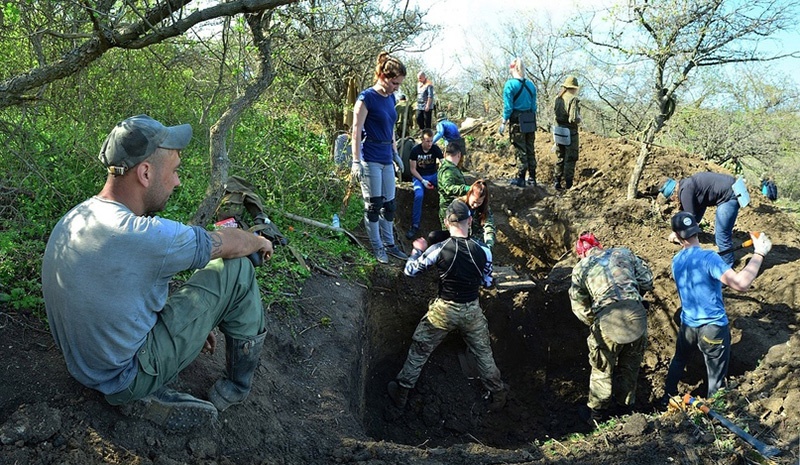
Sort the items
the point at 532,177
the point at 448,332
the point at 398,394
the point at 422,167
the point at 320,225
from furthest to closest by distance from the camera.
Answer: the point at 532,177
the point at 422,167
the point at 320,225
the point at 398,394
the point at 448,332

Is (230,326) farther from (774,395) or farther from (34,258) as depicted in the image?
(774,395)

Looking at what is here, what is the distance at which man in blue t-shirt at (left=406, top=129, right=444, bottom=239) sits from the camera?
323 inches

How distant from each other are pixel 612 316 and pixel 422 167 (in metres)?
3.93

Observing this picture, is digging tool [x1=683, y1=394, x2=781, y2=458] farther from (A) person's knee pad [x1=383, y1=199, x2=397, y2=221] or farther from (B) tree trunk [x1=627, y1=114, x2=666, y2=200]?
(B) tree trunk [x1=627, y1=114, x2=666, y2=200]

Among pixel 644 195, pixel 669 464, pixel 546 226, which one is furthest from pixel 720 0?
pixel 669 464

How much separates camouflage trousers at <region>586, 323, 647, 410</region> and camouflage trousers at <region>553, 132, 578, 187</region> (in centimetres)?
475

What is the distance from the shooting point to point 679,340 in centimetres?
528

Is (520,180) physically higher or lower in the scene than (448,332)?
higher

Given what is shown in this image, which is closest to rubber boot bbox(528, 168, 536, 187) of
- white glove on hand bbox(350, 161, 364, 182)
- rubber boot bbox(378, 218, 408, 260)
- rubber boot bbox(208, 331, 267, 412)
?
rubber boot bbox(378, 218, 408, 260)

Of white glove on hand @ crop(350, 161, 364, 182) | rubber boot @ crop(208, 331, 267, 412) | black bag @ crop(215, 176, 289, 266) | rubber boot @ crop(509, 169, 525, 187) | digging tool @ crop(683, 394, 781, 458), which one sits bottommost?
digging tool @ crop(683, 394, 781, 458)

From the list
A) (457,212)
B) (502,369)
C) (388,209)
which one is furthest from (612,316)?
(388,209)

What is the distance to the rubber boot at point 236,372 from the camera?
323 centimetres

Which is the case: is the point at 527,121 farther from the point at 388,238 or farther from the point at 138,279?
the point at 138,279

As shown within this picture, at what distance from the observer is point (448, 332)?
5660 millimetres
